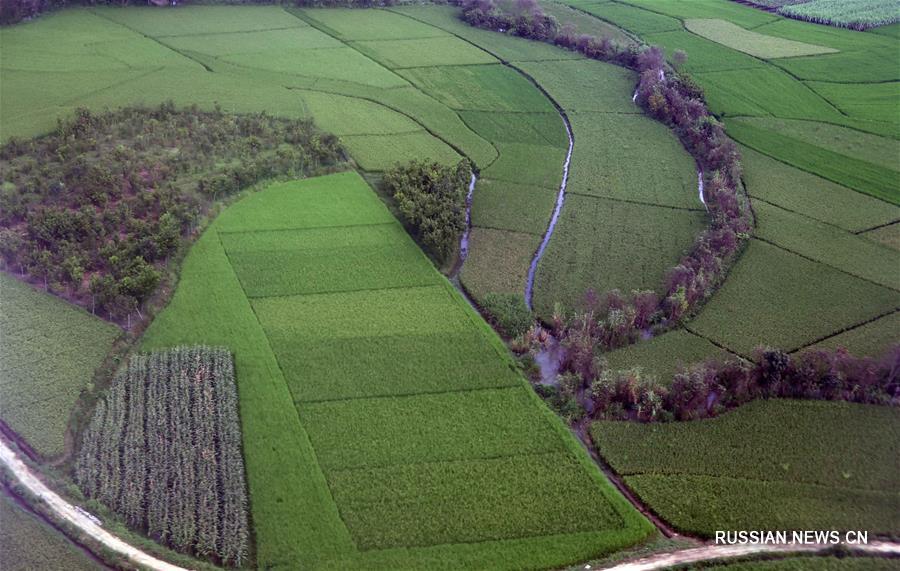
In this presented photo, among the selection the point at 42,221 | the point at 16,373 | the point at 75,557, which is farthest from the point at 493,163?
the point at 75,557

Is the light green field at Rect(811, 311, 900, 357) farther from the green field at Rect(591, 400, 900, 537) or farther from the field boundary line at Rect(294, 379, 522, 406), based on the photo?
the field boundary line at Rect(294, 379, 522, 406)

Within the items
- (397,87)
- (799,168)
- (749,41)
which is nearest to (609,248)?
(799,168)

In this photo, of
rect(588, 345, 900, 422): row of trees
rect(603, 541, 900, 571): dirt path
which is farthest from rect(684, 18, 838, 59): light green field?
rect(603, 541, 900, 571): dirt path

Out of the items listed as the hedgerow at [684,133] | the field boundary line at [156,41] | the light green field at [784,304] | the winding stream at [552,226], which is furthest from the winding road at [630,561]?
the field boundary line at [156,41]

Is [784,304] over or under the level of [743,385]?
over

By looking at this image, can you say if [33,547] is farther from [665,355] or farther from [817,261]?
[817,261]

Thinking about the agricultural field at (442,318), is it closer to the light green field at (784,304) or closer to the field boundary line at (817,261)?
the light green field at (784,304)

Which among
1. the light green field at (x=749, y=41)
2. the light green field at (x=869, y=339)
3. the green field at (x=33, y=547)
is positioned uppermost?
the light green field at (x=749, y=41)

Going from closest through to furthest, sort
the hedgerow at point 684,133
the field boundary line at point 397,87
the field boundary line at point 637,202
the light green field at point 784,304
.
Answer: the light green field at point 784,304 < the hedgerow at point 684,133 < the field boundary line at point 637,202 < the field boundary line at point 397,87

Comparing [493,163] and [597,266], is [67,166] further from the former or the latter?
[597,266]
